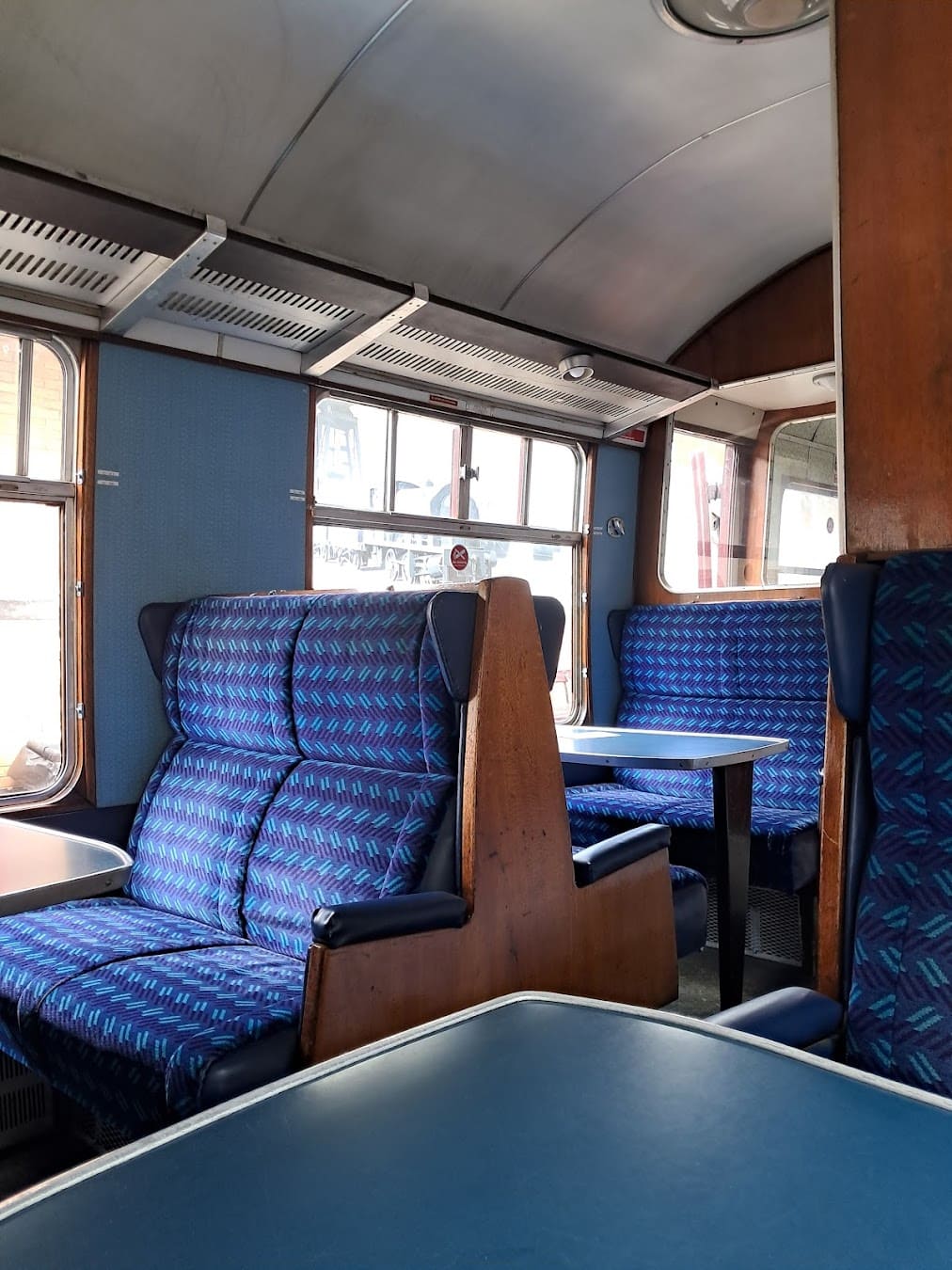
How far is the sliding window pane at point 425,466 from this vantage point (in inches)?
177

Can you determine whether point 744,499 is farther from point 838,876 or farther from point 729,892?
point 838,876

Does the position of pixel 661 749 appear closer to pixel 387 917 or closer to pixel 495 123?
pixel 387 917

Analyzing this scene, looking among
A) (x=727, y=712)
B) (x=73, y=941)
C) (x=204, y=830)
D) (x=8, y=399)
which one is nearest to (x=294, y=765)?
(x=204, y=830)

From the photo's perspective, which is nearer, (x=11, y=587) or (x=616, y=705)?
(x=11, y=587)

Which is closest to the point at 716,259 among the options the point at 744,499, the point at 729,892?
the point at 744,499

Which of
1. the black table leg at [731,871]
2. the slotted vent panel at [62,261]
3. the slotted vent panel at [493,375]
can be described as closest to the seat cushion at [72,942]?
the black table leg at [731,871]

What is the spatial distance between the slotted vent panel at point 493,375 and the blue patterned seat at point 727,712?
1.14m

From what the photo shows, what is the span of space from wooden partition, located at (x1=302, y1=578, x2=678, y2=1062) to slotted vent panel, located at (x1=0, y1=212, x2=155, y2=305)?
5.54ft

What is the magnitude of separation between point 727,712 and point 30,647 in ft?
10.5

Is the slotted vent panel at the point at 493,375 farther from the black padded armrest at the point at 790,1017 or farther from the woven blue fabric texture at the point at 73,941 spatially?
the black padded armrest at the point at 790,1017

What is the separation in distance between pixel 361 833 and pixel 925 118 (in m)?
1.95

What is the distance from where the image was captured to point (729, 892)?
3.40 metres

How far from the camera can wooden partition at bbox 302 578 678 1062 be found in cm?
209

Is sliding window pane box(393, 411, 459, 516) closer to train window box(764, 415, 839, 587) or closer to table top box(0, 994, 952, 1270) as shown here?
train window box(764, 415, 839, 587)
